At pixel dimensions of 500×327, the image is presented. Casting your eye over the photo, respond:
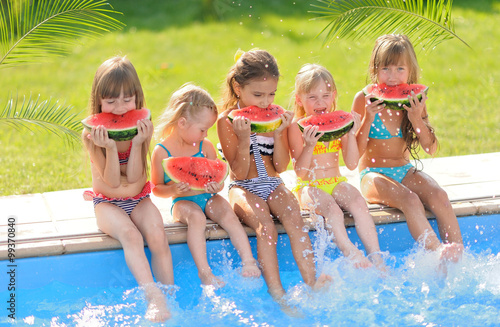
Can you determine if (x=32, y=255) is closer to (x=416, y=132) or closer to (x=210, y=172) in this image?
(x=210, y=172)

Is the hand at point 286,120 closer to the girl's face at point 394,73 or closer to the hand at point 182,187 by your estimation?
the hand at point 182,187

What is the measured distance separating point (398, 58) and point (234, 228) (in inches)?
75.8

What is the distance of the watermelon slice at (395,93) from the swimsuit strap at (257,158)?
3.28 ft

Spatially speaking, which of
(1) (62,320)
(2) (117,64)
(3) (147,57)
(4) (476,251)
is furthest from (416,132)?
(3) (147,57)

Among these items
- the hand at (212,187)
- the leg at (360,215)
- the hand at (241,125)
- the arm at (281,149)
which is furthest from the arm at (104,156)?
the leg at (360,215)

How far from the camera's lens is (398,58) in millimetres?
5418

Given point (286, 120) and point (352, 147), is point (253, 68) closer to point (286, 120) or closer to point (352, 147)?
point (286, 120)

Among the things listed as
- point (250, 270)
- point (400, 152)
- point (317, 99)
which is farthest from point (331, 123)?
point (250, 270)

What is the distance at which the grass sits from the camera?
7754 millimetres

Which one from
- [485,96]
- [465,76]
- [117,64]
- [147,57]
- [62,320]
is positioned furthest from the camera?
[147,57]

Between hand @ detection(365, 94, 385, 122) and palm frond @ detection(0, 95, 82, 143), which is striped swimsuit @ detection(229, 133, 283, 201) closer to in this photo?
hand @ detection(365, 94, 385, 122)

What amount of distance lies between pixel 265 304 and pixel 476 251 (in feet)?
6.24

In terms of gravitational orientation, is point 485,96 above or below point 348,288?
above

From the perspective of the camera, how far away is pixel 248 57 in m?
5.13
